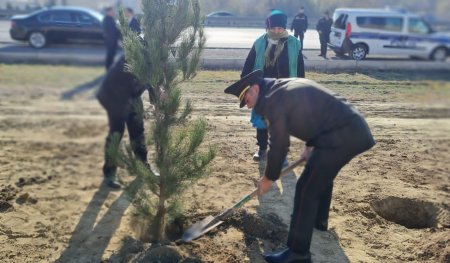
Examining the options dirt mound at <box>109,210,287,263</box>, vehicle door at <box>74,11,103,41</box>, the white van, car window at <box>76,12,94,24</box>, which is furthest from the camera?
car window at <box>76,12,94,24</box>

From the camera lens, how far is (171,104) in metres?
3.22

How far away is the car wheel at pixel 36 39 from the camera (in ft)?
29.9

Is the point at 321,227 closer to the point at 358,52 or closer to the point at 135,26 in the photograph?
the point at 358,52

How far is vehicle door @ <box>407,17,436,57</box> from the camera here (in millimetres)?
3904

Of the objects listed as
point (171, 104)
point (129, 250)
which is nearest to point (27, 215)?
point (129, 250)

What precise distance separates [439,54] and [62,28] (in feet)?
18.7

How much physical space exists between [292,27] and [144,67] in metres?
1.81

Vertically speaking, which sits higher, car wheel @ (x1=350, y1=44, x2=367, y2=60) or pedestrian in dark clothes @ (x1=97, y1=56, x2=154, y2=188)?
car wheel @ (x1=350, y1=44, x2=367, y2=60)

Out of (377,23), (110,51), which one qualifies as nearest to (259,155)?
(377,23)

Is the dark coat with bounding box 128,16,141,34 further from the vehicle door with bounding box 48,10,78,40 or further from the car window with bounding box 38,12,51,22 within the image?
the car window with bounding box 38,12,51,22

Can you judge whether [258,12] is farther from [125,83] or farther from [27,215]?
[27,215]

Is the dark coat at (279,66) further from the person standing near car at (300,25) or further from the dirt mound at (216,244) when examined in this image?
the dirt mound at (216,244)

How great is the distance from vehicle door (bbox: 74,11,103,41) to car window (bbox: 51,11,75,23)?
129mm

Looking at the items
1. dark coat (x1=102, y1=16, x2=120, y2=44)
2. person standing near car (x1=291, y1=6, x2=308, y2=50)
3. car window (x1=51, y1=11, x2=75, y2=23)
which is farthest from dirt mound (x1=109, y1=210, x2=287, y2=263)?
car window (x1=51, y1=11, x2=75, y2=23)
